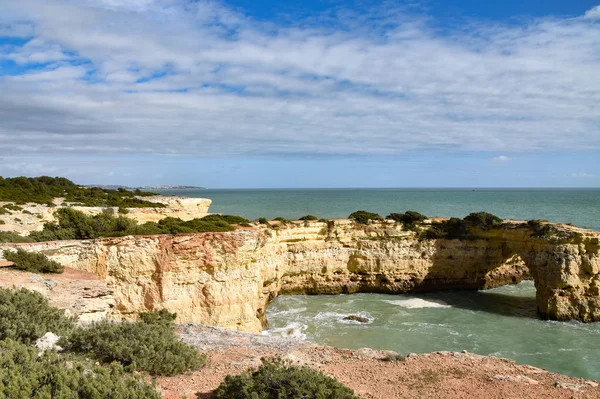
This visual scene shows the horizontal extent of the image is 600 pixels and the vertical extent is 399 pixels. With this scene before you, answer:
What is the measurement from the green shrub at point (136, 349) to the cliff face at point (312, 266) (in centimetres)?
854

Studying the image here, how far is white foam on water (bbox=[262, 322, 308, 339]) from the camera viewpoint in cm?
2086

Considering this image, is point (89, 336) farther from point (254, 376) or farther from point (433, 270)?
point (433, 270)

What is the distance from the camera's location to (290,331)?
2145cm

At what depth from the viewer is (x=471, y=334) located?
21688 mm

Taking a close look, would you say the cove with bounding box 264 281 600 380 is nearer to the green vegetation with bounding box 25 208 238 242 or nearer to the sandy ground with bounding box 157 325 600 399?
the green vegetation with bounding box 25 208 238 242

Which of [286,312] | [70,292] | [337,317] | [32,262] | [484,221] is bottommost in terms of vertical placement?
[286,312]

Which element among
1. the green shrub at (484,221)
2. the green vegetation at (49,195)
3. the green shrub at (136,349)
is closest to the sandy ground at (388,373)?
the green shrub at (136,349)

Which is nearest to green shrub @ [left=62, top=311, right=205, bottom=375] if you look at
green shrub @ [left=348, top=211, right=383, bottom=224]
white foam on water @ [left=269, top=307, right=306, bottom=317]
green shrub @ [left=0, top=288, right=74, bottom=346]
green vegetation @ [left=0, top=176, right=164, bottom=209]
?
green shrub @ [left=0, top=288, right=74, bottom=346]

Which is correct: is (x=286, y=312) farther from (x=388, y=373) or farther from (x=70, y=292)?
(x=388, y=373)

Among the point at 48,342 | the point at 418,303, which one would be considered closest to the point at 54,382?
the point at 48,342

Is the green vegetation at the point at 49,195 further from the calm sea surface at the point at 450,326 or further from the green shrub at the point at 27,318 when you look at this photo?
the green shrub at the point at 27,318

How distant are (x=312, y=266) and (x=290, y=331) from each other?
8560mm

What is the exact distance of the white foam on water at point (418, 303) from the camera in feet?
88.5

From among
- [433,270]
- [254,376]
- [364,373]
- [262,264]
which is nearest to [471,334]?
[433,270]
